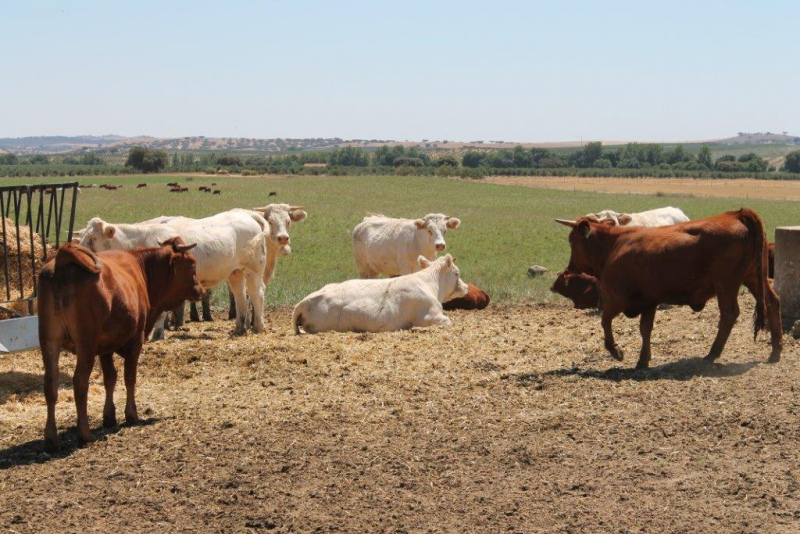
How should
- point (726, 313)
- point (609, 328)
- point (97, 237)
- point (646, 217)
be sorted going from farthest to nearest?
point (646, 217) → point (97, 237) → point (609, 328) → point (726, 313)

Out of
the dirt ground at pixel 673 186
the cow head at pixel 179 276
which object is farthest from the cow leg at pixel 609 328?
the dirt ground at pixel 673 186

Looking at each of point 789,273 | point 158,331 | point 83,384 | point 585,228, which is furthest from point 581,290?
point 83,384

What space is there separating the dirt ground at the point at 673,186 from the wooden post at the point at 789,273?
7214 centimetres

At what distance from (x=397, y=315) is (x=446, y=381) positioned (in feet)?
13.6

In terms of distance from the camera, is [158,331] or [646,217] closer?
[158,331]

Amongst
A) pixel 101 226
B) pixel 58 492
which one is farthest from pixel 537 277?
pixel 58 492

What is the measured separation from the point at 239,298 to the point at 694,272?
7.39 metres

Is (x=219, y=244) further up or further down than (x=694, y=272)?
further down

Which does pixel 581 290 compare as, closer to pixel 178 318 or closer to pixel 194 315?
pixel 194 315

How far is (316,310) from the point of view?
46.3 ft

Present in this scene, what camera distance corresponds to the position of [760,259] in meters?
10.4

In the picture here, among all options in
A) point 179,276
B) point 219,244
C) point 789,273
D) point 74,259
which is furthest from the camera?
point 219,244

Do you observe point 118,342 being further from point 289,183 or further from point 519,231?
point 289,183

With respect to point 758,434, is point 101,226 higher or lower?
higher
